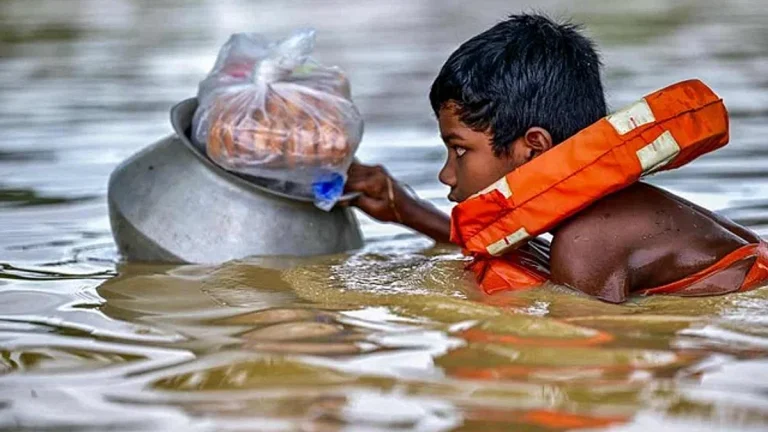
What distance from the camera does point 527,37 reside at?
4.62 metres

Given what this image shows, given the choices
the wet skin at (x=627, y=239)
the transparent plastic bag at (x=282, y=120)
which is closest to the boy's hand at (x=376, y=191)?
the transparent plastic bag at (x=282, y=120)

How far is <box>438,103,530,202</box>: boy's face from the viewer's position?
181 inches

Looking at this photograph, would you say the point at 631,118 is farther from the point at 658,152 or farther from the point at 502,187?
the point at 502,187

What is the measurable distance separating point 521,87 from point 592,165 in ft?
1.26

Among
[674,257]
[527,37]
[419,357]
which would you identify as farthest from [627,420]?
[527,37]

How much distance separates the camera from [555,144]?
15.0 ft

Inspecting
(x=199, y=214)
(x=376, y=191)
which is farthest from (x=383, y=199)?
(x=199, y=214)

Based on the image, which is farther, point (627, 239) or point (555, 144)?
point (555, 144)

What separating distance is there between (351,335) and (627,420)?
107cm

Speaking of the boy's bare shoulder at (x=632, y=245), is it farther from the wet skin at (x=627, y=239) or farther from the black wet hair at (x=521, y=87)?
the black wet hair at (x=521, y=87)

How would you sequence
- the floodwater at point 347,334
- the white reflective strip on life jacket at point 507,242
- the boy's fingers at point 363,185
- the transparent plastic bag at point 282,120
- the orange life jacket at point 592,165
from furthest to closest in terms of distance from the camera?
the boy's fingers at point 363,185
the transparent plastic bag at point 282,120
the white reflective strip on life jacket at point 507,242
the orange life jacket at point 592,165
the floodwater at point 347,334

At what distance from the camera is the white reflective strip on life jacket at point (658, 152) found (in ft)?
14.3

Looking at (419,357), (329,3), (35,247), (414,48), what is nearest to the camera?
(419,357)

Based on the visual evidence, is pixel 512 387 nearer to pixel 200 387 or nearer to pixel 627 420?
pixel 627 420
